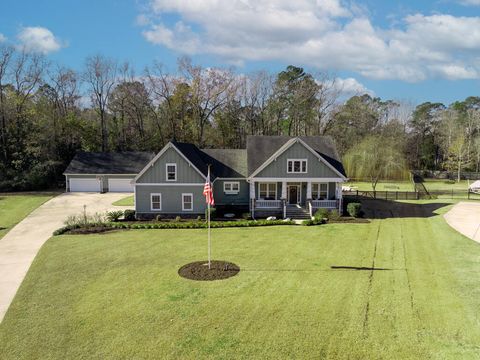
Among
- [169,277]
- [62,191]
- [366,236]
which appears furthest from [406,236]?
[62,191]

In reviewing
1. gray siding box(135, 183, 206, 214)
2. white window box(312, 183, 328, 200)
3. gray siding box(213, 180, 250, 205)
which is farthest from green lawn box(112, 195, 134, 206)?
white window box(312, 183, 328, 200)

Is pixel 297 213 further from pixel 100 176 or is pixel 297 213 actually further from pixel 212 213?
pixel 100 176

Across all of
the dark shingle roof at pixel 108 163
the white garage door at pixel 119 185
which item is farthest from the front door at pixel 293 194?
the white garage door at pixel 119 185

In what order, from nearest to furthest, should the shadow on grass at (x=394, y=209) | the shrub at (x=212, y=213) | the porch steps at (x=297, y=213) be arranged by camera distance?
the shrub at (x=212, y=213) < the porch steps at (x=297, y=213) < the shadow on grass at (x=394, y=209)

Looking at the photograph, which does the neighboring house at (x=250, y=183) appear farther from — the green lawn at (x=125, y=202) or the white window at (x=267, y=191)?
the green lawn at (x=125, y=202)

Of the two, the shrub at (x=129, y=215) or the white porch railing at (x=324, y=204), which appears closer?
the shrub at (x=129, y=215)

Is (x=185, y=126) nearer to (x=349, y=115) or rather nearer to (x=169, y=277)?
(x=349, y=115)
